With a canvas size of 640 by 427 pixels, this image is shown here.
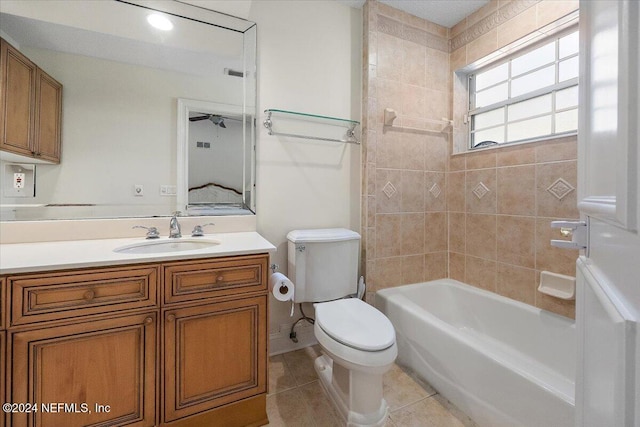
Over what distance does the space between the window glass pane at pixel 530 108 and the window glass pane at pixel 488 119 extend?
2.7 inches

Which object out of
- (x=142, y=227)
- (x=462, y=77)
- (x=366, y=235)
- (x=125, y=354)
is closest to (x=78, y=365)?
(x=125, y=354)

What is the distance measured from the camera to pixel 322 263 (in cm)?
174

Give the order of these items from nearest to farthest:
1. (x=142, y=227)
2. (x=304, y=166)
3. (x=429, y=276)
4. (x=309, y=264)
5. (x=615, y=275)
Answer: (x=615, y=275)
(x=142, y=227)
(x=309, y=264)
(x=304, y=166)
(x=429, y=276)

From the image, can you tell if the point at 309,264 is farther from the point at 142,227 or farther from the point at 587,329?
the point at 587,329

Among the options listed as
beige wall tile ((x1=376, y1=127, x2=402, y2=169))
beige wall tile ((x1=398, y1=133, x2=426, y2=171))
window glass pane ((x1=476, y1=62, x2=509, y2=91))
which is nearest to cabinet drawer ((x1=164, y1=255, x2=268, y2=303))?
beige wall tile ((x1=376, y1=127, x2=402, y2=169))

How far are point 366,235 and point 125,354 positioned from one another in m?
1.48

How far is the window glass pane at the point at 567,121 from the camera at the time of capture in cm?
165

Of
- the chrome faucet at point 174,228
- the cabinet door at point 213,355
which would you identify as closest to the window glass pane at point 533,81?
the cabinet door at point 213,355

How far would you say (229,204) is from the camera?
1.76 m

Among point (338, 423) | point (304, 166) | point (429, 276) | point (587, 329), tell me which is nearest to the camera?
point (587, 329)

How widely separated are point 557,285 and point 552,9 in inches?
63.2

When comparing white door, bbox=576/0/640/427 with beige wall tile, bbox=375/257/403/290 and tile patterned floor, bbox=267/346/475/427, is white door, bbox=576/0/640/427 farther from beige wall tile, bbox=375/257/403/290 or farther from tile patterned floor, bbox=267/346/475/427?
beige wall tile, bbox=375/257/403/290

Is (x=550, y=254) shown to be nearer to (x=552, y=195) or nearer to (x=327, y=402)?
(x=552, y=195)

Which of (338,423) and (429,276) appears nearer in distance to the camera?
(338,423)
